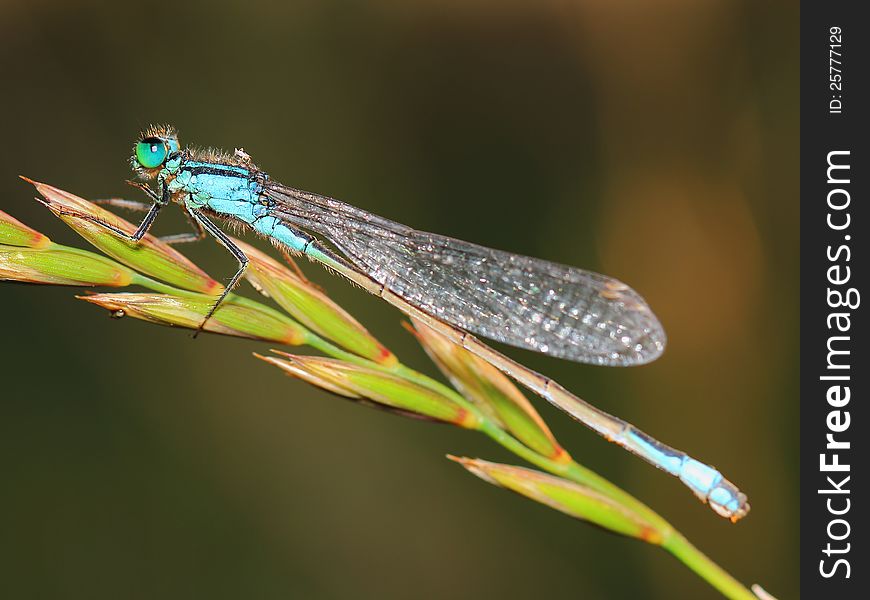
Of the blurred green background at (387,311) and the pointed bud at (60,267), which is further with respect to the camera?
the blurred green background at (387,311)

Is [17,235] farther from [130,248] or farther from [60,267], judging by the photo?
[130,248]

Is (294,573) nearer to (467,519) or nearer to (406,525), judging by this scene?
(406,525)

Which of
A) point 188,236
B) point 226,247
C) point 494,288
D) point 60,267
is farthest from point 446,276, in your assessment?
point 60,267

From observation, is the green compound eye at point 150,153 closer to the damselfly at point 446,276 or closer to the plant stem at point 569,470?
the damselfly at point 446,276

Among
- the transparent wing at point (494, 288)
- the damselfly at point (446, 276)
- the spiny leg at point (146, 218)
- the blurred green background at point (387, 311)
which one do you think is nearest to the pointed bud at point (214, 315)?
the spiny leg at point (146, 218)

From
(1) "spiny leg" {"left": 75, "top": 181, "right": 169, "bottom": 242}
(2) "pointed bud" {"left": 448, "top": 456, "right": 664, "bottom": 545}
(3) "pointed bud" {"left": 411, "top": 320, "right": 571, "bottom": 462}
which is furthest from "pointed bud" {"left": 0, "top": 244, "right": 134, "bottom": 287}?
(2) "pointed bud" {"left": 448, "top": 456, "right": 664, "bottom": 545}

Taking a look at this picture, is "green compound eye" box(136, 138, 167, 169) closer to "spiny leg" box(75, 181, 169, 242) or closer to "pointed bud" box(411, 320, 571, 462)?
"spiny leg" box(75, 181, 169, 242)
